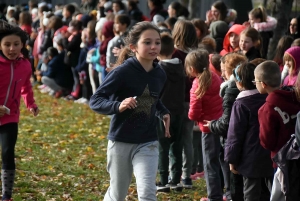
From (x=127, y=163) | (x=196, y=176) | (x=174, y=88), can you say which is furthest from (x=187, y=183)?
(x=127, y=163)

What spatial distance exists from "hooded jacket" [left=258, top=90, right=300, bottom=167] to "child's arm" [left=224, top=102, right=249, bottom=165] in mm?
455

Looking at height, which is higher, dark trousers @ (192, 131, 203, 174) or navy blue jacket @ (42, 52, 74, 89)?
navy blue jacket @ (42, 52, 74, 89)

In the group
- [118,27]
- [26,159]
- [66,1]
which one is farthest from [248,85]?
[66,1]

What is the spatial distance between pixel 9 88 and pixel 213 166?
7.76 feet

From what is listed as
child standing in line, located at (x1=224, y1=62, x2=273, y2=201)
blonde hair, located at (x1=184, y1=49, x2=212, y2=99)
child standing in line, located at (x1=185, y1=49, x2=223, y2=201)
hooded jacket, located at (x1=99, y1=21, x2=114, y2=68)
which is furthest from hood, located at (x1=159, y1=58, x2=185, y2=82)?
hooded jacket, located at (x1=99, y1=21, x2=114, y2=68)

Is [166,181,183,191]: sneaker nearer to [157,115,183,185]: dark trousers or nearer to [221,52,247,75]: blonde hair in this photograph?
[157,115,183,185]: dark trousers

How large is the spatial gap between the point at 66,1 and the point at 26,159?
21.7 meters

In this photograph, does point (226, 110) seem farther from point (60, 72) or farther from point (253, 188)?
point (60, 72)

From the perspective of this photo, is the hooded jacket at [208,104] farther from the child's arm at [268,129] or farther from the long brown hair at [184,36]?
→ the child's arm at [268,129]

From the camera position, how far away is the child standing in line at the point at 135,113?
7.00 meters

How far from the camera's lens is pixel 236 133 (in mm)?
7273

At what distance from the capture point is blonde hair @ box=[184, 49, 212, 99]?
8938 mm

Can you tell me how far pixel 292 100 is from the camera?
6688mm

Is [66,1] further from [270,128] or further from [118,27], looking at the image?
[270,128]
